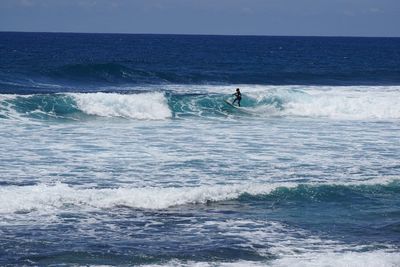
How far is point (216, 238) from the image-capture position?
46.0 feet

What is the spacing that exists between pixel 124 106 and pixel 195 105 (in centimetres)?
346

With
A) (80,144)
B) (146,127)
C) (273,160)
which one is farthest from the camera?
(146,127)

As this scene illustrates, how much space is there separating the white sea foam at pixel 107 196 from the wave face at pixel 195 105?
1476cm

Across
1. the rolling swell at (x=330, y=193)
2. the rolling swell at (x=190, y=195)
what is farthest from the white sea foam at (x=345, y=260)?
the rolling swell at (x=330, y=193)

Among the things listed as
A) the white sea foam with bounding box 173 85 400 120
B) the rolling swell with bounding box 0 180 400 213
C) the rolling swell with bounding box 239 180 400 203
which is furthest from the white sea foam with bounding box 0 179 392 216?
the white sea foam with bounding box 173 85 400 120

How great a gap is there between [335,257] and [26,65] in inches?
1808

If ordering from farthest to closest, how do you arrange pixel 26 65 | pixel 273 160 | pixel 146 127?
1. pixel 26 65
2. pixel 146 127
3. pixel 273 160

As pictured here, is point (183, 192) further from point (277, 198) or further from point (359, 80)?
point (359, 80)

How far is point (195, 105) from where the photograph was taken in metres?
35.5

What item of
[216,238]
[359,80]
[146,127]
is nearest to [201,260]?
[216,238]

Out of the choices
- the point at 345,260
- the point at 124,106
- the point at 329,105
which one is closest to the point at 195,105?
the point at 124,106

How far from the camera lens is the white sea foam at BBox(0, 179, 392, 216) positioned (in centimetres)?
1605

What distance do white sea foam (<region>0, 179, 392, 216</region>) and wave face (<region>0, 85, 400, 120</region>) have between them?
14761mm

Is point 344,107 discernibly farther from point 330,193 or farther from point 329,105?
point 330,193
